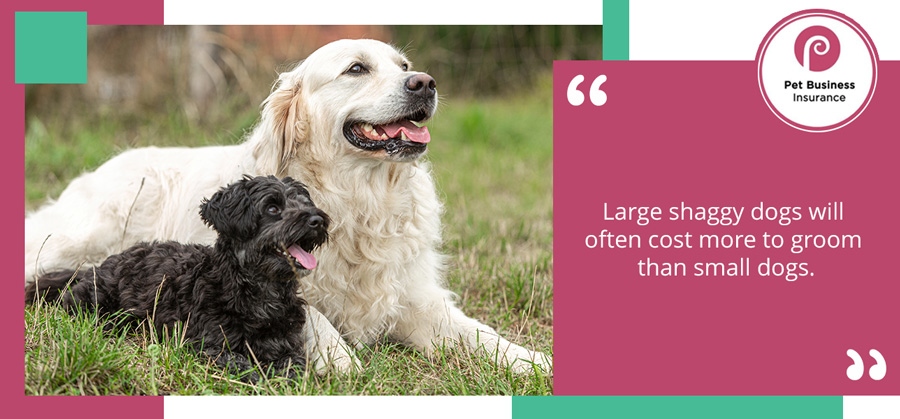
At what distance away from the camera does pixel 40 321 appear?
3596mm

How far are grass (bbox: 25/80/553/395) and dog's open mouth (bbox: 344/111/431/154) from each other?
0.61 metres

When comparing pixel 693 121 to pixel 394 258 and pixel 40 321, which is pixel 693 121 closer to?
pixel 394 258

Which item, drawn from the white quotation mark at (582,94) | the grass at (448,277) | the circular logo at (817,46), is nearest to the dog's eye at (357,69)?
the grass at (448,277)

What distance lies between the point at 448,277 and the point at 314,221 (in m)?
1.88

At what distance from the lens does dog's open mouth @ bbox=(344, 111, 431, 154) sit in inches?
147

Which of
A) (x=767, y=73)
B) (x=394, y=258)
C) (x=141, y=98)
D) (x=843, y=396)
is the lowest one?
(x=843, y=396)

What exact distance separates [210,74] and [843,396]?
7.65m

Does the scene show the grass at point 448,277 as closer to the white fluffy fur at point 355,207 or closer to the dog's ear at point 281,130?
the white fluffy fur at point 355,207

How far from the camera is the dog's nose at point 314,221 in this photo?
3.21 meters

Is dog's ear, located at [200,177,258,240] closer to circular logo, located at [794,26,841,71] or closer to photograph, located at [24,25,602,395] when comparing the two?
photograph, located at [24,25,602,395]

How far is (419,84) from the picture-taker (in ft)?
12.1

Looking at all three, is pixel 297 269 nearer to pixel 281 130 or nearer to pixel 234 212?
pixel 234 212

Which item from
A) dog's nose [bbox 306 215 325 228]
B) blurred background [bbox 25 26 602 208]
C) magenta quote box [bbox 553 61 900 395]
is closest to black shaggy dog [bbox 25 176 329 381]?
dog's nose [bbox 306 215 325 228]

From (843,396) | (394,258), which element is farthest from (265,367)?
(843,396)
